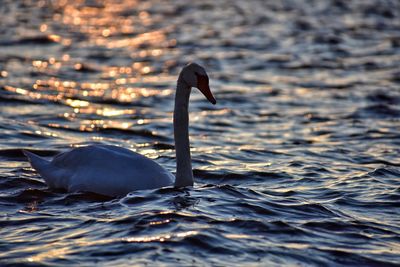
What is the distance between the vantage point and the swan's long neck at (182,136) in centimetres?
1059

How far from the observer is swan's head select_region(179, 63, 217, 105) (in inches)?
410

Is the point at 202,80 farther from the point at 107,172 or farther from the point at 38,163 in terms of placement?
the point at 38,163

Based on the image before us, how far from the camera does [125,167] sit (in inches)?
409

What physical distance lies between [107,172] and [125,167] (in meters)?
0.21

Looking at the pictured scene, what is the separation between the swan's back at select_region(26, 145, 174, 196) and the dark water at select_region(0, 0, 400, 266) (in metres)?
0.17

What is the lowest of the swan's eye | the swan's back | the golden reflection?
the golden reflection

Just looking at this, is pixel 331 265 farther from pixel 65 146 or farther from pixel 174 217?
pixel 65 146

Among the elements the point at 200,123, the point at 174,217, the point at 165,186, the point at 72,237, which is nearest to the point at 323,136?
the point at 200,123

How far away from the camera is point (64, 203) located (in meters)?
10.2

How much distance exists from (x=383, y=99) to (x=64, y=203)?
9.34m

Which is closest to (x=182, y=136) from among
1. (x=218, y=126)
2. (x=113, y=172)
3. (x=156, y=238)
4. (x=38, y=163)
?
(x=113, y=172)

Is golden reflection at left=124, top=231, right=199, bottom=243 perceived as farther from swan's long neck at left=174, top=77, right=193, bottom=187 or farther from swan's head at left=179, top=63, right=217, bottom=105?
swan's head at left=179, top=63, right=217, bottom=105

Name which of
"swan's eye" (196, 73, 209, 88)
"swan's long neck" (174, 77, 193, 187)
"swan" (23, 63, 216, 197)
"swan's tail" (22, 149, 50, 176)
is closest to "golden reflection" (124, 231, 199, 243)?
"swan" (23, 63, 216, 197)

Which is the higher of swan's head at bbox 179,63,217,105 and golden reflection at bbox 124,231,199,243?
swan's head at bbox 179,63,217,105
